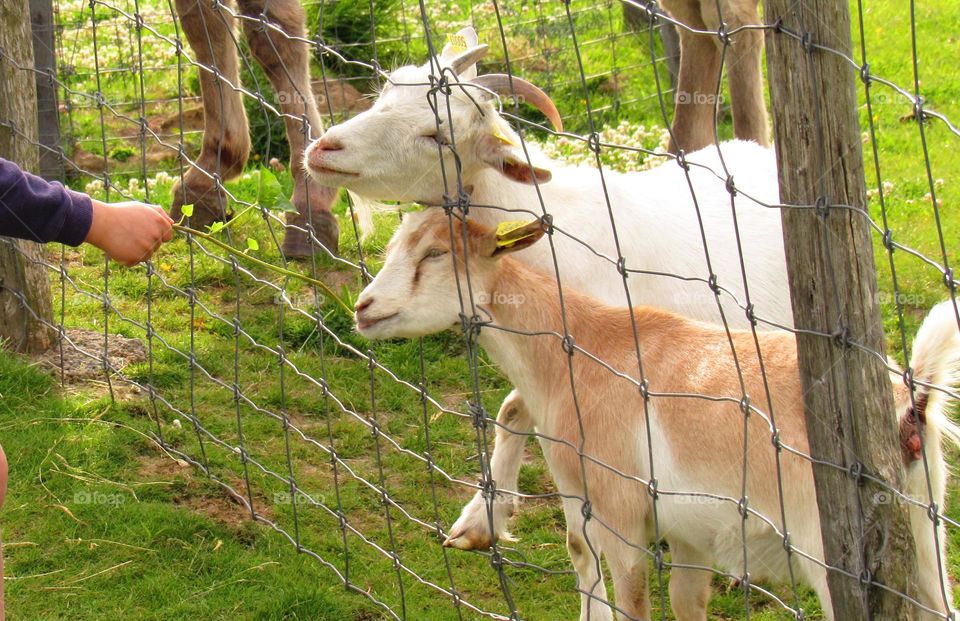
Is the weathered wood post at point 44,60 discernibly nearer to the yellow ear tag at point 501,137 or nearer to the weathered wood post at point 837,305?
the yellow ear tag at point 501,137

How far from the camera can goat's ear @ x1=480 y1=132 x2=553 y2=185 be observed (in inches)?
144

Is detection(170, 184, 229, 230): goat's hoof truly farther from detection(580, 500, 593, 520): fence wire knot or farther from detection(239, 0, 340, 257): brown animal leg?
detection(580, 500, 593, 520): fence wire knot

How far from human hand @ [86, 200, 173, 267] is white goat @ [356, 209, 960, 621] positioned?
29.2 inches

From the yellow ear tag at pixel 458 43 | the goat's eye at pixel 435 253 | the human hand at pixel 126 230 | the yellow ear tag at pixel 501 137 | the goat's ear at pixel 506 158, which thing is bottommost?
the human hand at pixel 126 230

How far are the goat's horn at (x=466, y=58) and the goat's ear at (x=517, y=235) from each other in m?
0.65

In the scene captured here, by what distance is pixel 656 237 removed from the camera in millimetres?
4086

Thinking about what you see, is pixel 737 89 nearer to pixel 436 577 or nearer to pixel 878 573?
pixel 436 577

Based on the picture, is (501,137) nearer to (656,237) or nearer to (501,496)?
(656,237)

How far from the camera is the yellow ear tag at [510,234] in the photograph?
313 centimetres

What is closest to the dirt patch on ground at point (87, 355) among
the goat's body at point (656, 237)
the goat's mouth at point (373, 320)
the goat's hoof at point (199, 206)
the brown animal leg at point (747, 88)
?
the goat's hoof at point (199, 206)

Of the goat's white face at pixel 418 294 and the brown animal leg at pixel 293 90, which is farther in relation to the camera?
the brown animal leg at pixel 293 90

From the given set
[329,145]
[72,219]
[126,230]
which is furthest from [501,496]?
[72,219]

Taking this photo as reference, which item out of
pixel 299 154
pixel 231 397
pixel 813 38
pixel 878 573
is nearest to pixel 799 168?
pixel 813 38

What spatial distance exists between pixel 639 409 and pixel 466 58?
1.22m
